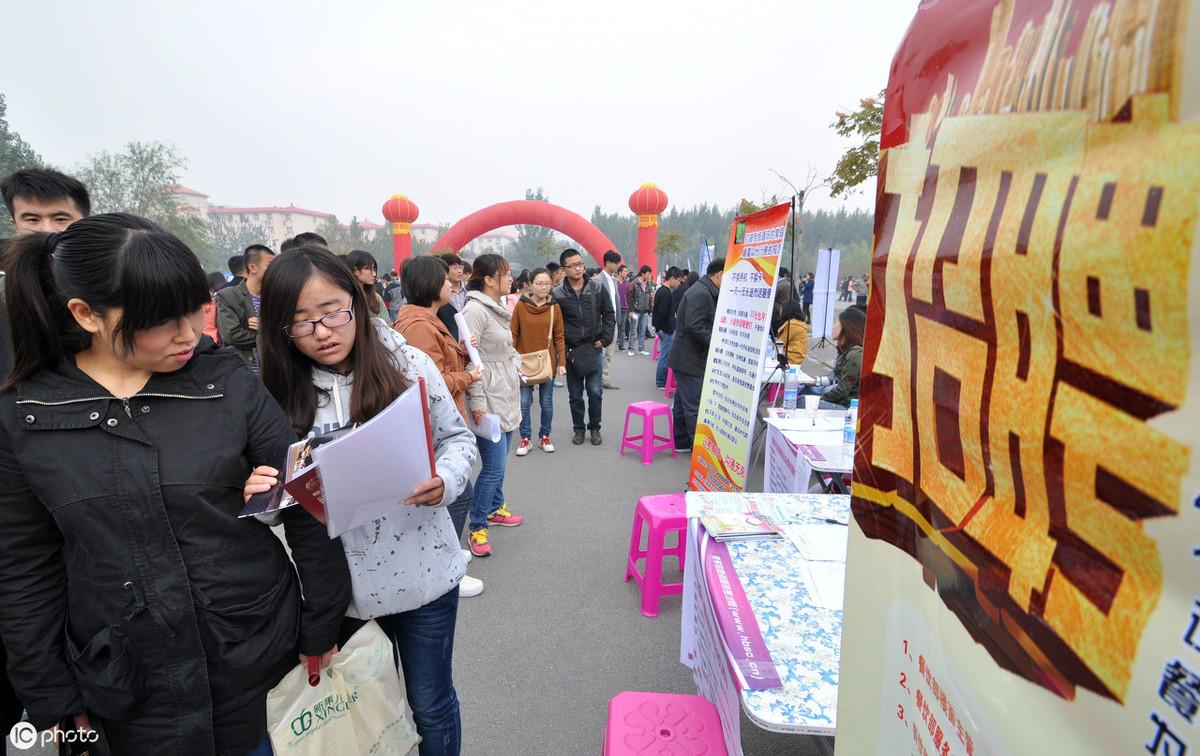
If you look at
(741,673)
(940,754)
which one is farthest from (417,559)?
(940,754)

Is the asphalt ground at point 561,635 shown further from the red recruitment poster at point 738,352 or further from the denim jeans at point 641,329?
the denim jeans at point 641,329

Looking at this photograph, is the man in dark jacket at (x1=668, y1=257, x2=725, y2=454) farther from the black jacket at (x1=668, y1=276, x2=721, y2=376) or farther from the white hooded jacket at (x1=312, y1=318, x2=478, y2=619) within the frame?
the white hooded jacket at (x1=312, y1=318, x2=478, y2=619)

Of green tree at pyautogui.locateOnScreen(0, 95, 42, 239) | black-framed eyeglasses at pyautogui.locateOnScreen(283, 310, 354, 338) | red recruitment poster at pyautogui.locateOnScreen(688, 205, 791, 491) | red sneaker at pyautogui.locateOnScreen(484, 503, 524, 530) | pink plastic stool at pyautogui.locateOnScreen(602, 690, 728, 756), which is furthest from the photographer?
green tree at pyautogui.locateOnScreen(0, 95, 42, 239)

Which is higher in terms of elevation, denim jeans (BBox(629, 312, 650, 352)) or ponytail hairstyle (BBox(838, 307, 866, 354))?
ponytail hairstyle (BBox(838, 307, 866, 354))

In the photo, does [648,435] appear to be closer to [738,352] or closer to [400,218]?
[738,352]

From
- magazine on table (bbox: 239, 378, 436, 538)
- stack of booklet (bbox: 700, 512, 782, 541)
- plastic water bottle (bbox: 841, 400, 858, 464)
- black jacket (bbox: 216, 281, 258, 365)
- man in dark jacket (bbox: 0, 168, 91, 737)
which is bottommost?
stack of booklet (bbox: 700, 512, 782, 541)

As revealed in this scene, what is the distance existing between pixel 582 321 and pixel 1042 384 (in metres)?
4.32

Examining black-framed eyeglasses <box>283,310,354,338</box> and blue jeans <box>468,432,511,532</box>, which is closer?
black-framed eyeglasses <box>283,310,354,338</box>

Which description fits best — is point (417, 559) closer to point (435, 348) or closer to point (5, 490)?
point (5, 490)

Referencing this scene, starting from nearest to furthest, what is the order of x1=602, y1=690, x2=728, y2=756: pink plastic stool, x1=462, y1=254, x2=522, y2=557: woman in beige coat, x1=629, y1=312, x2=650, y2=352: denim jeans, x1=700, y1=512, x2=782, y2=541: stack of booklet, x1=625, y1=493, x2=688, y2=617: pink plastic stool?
x1=602, y1=690, x2=728, y2=756: pink plastic stool < x1=700, y1=512, x2=782, y2=541: stack of booklet < x1=625, y1=493, x2=688, y2=617: pink plastic stool < x1=462, y1=254, x2=522, y2=557: woman in beige coat < x1=629, y1=312, x2=650, y2=352: denim jeans

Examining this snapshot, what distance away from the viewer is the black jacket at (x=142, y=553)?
0.98 meters

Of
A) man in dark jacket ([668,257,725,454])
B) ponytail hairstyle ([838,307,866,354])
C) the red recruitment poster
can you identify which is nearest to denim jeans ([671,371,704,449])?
man in dark jacket ([668,257,725,454])

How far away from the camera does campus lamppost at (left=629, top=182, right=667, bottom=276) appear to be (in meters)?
17.2

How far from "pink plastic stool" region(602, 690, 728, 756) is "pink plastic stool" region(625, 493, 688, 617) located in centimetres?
107
